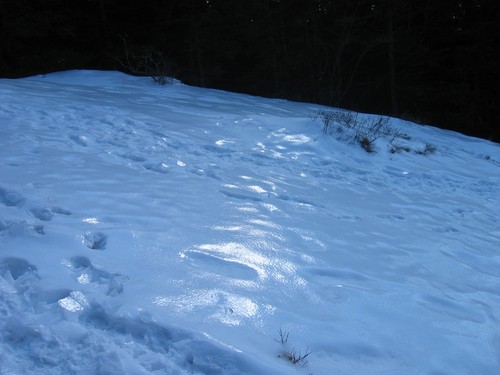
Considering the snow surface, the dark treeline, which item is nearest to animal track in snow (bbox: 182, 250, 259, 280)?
the snow surface

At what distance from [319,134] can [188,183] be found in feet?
12.3

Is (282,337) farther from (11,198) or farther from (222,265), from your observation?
(11,198)

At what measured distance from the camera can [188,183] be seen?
443cm

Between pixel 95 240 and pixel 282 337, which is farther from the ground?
pixel 95 240

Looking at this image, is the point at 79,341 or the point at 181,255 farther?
the point at 181,255

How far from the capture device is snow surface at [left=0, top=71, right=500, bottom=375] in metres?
2.01

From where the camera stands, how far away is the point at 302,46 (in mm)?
23031

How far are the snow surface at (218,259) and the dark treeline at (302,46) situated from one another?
41.2ft

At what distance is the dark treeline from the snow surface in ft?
41.2

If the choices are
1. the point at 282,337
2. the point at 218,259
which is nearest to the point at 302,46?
the point at 218,259

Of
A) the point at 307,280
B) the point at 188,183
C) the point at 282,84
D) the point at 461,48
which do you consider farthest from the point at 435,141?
the point at 282,84

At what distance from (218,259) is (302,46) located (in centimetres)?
2190

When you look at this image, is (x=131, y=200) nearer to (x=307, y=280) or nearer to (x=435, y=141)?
(x=307, y=280)

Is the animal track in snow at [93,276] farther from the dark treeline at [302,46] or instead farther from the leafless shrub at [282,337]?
the dark treeline at [302,46]
